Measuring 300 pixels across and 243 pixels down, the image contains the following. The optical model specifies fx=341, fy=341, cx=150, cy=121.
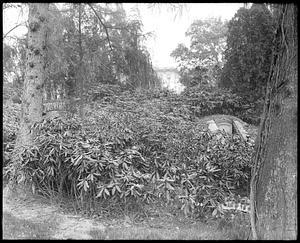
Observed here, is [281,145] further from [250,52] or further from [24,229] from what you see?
[250,52]

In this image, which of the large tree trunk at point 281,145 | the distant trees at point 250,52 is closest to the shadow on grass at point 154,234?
the large tree trunk at point 281,145

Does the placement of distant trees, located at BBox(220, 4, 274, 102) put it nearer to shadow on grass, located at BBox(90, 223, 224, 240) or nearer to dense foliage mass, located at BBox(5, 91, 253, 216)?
dense foliage mass, located at BBox(5, 91, 253, 216)

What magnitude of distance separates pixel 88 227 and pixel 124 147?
1447 millimetres

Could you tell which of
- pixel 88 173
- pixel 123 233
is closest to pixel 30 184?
pixel 88 173

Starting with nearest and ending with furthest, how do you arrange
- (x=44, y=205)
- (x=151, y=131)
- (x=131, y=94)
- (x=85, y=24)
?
(x=44, y=205) → (x=151, y=131) → (x=85, y=24) → (x=131, y=94)

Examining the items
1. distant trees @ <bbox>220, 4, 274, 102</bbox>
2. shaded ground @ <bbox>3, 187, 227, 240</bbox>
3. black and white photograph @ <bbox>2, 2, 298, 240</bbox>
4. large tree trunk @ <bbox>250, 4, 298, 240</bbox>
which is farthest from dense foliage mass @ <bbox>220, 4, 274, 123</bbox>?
large tree trunk @ <bbox>250, 4, 298, 240</bbox>

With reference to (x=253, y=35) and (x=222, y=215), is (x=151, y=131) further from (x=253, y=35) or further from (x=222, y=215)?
(x=253, y=35)

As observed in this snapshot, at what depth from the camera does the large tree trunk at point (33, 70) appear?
17.5 ft

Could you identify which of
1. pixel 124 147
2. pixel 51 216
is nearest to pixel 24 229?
pixel 51 216

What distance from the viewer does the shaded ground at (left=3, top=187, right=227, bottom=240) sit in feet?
11.6

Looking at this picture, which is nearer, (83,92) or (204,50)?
(83,92)

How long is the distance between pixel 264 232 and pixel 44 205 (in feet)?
9.49

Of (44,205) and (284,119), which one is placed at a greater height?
(284,119)

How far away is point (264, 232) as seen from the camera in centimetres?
297
